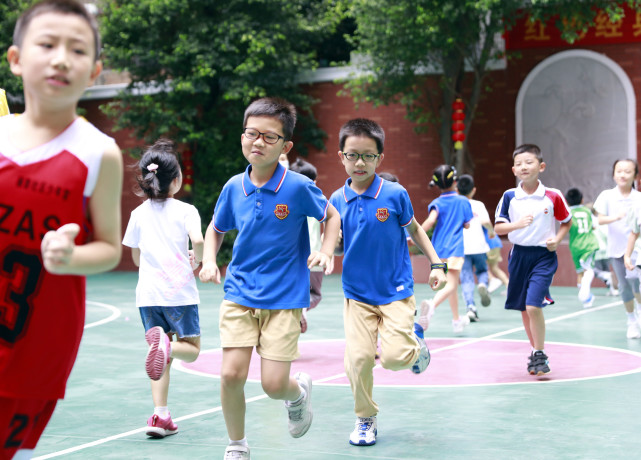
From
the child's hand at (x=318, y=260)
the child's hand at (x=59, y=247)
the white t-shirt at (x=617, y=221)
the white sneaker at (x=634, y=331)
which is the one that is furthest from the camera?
the white t-shirt at (x=617, y=221)

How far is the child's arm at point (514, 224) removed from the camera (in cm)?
693

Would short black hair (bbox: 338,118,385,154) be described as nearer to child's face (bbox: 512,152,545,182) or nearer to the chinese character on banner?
child's face (bbox: 512,152,545,182)

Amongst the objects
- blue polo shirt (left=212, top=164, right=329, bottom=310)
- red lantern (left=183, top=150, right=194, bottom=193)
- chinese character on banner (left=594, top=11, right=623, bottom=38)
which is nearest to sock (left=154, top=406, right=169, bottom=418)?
blue polo shirt (left=212, top=164, right=329, bottom=310)

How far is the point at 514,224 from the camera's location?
705 centimetres

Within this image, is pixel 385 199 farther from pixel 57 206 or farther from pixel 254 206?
pixel 57 206

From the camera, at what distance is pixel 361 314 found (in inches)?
218

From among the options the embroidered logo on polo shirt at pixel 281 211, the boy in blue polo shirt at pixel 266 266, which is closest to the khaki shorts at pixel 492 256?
the boy in blue polo shirt at pixel 266 266

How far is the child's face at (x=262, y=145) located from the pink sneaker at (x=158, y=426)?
176 centimetres

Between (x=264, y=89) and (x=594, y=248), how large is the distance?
952 cm

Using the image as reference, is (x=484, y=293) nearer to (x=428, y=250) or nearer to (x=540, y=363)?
(x=540, y=363)

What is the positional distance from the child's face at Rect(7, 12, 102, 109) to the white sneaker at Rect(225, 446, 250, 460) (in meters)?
2.56

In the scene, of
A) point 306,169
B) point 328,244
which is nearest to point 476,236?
point 306,169

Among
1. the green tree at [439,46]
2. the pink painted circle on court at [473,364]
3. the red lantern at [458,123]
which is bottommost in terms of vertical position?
the pink painted circle on court at [473,364]

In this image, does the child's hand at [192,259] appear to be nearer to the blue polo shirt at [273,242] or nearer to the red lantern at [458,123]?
the blue polo shirt at [273,242]
